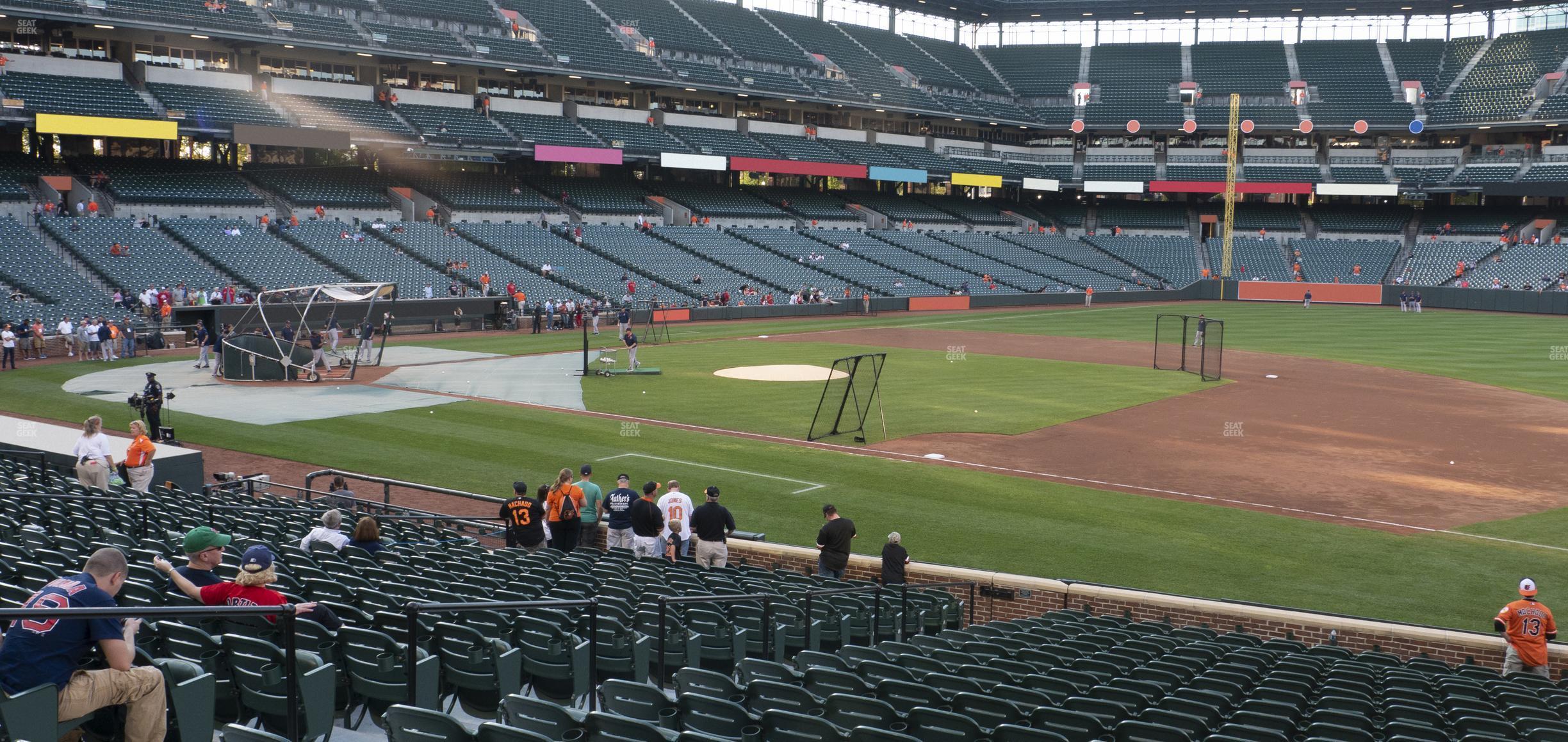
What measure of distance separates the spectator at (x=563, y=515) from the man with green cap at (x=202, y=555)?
296 inches

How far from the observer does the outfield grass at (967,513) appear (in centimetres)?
1747

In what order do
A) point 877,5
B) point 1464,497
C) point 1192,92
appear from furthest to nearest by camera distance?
point 877,5 < point 1192,92 < point 1464,497

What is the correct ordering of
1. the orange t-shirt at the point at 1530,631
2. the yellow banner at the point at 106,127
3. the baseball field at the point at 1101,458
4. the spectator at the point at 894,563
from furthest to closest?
1. the yellow banner at the point at 106,127
2. the baseball field at the point at 1101,458
3. the spectator at the point at 894,563
4. the orange t-shirt at the point at 1530,631

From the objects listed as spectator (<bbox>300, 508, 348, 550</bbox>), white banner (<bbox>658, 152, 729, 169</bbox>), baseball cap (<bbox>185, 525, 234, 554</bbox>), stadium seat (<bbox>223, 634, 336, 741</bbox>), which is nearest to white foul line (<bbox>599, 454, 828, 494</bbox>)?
spectator (<bbox>300, 508, 348, 550</bbox>)

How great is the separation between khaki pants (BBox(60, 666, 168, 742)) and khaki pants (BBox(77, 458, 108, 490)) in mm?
13476

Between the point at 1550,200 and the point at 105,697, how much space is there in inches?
4118

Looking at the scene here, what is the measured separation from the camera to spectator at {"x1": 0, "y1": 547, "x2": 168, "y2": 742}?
599cm

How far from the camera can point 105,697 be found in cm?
612

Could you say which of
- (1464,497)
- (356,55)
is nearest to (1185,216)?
(356,55)

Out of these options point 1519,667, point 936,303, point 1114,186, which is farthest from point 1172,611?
point 1114,186

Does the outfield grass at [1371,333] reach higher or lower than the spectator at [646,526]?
higher

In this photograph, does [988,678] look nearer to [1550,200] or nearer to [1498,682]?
[1498,682]

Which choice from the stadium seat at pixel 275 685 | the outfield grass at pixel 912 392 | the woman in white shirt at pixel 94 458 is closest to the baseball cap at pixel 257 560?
the stadium seat at pixel 275 685

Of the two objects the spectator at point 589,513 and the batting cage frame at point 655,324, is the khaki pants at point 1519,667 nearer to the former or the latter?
the spectator at point 589,513
